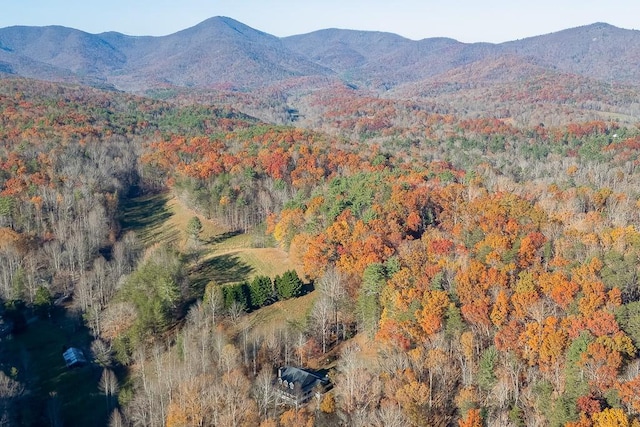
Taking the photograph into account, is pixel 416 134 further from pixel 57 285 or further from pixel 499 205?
pixel 57 285

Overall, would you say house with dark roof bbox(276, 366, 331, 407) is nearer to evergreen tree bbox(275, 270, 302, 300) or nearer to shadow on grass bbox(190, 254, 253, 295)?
evergreen tree bbox(275, 270, 302, 300)

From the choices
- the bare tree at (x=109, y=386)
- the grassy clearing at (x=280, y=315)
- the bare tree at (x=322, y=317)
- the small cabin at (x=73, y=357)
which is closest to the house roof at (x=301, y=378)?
the bare tree at (x=322, y=317)

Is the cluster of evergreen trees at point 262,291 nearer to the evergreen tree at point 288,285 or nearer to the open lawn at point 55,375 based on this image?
the evergreen tree at point 288,285

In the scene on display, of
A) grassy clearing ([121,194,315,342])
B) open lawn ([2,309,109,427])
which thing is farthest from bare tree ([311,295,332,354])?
open lawn ([2,309,109,427])

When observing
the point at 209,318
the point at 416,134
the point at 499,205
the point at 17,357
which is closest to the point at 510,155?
the point at 416,134

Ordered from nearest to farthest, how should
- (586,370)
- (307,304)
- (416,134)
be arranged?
(586,370) < (307,304) < (416,134)

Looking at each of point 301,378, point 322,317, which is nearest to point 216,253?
point 322,317
